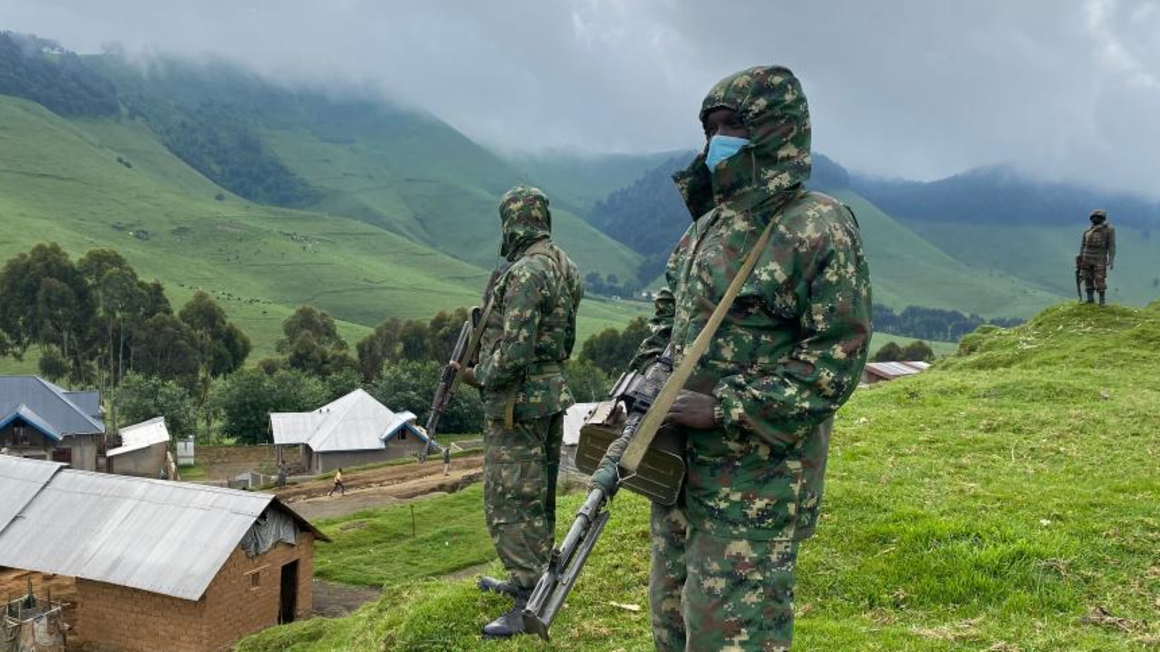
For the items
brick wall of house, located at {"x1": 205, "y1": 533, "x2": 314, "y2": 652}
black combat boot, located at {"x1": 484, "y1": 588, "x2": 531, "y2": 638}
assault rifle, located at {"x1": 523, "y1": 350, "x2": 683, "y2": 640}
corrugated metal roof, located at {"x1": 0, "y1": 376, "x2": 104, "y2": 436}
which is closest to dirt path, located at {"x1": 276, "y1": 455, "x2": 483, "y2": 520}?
corrugated metal roof, located at {"x1": 0, "y1": 376, "x2": 104, "y2": 436}

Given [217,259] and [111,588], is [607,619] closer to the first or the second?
[111,588]

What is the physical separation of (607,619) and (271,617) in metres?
19.9

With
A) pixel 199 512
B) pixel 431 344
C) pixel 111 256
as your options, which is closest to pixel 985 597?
pixel 199 512

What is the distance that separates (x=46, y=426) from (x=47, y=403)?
258 cm

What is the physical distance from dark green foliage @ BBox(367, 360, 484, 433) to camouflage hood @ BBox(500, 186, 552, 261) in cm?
6614

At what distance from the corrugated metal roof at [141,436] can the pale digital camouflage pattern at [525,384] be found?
57858 millimetres

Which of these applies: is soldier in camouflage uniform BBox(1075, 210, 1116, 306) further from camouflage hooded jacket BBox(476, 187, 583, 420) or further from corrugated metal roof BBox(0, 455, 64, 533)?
corrugated metal roof BBox(0, 455, 64, 533)

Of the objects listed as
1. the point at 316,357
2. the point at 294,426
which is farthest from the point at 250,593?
the point at 316,357

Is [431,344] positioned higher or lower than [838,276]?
lower

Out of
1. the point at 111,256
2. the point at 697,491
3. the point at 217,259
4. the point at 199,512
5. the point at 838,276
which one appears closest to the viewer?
the point at 838,276

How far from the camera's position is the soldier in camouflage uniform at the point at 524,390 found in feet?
22.3

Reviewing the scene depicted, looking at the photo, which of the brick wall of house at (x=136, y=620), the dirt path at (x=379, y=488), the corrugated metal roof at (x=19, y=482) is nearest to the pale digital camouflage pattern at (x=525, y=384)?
the brick wall of house at (x=136, y=620)

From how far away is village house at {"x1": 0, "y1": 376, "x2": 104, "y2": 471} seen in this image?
52.3m

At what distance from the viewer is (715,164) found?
410cm
